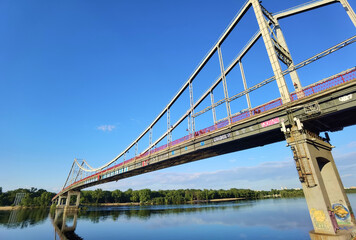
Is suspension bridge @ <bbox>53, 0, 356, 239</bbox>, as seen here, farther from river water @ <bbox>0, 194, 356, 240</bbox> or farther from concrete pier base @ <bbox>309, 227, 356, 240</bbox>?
river water @ <bbox>0, 194, 356, 240</bbox>

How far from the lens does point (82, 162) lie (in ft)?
349

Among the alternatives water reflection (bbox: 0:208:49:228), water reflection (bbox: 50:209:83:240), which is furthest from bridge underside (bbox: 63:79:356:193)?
water reflection (bbox: 0:208:49:228)

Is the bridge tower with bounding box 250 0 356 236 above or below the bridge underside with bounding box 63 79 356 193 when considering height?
below

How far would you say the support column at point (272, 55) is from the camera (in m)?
16.7

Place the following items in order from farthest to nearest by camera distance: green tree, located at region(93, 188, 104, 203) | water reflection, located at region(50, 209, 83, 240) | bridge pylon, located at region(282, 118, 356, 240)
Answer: green tree, located at region(93, 188, 104, 203), water reflection, located at region(50, 209, 83, 240), bridge pylon, located at region(282, 118, 356, 240)

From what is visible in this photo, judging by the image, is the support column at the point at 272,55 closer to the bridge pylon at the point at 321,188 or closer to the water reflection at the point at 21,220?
the bridge pylon at the point at 321,188

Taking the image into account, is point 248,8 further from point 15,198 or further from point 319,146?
point 15,198

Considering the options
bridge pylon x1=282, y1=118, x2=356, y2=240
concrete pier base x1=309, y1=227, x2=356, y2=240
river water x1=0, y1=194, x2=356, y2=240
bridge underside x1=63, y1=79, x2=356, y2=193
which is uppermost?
bridge underside x1=63, y1=79, x2=356, y2=193

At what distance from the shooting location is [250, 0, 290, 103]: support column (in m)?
16.7

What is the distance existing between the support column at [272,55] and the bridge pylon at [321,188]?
9.63 feet

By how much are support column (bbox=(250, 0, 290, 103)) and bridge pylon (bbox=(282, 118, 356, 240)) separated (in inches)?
116

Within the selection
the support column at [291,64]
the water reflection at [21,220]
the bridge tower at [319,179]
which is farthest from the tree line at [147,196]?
the bridge tower at [319,179]

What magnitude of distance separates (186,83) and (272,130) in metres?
22.3

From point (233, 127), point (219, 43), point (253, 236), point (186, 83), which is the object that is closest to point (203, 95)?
point (186, 83)
